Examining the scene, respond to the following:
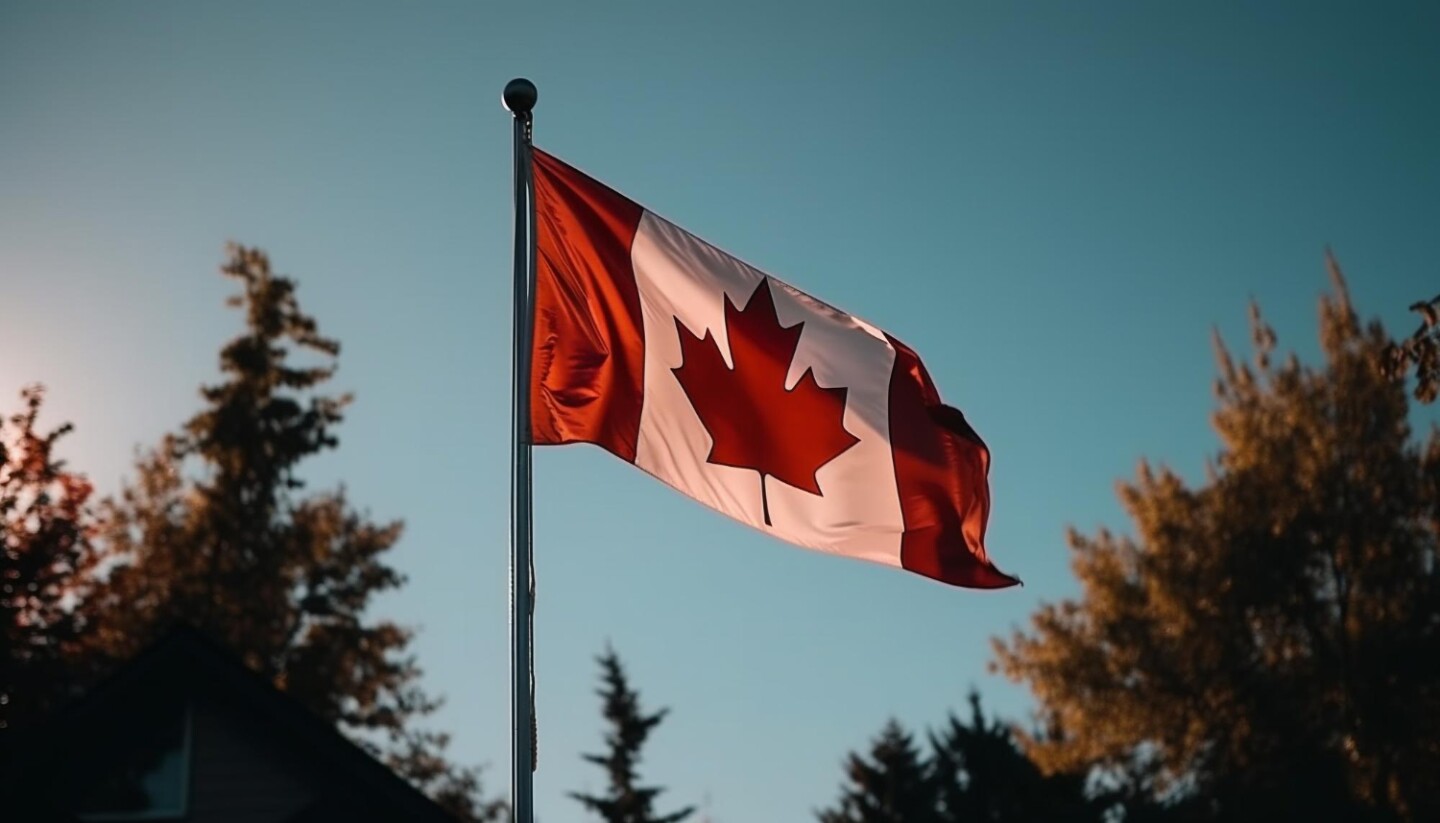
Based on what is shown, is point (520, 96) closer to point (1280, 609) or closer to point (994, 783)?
point (1280, 609)

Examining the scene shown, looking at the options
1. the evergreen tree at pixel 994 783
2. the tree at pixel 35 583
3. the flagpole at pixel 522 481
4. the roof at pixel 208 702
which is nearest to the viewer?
the flagpole at pixel 522 481

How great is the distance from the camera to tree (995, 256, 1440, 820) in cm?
3722

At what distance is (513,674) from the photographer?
694 centimetres

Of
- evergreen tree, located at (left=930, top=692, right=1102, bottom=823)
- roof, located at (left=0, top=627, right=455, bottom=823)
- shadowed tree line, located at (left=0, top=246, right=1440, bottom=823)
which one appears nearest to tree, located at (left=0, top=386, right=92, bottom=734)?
shadowed tree line, located at (left=0, top=246, right=1440, bottom=823)

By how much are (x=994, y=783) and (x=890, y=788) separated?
3.38 m

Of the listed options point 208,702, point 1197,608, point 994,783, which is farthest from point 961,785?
point 208,702

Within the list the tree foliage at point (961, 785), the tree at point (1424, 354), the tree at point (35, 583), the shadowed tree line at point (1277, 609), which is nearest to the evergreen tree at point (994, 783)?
the tree foliage at point (961, 785)

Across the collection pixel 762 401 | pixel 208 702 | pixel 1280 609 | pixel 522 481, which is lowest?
pixel 522 481

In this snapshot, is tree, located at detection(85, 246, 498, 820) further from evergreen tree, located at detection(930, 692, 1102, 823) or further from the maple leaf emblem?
the maple leaf emblem

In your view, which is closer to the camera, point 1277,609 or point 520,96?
point 520,96

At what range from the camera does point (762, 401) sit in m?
9.00

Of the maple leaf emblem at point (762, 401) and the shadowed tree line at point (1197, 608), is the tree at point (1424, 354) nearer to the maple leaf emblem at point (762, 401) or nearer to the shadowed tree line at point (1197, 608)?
the maple leaf emblem at point (762, 401)

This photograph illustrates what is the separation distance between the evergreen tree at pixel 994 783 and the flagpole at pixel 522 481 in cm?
4565

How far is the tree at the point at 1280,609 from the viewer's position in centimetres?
3722
